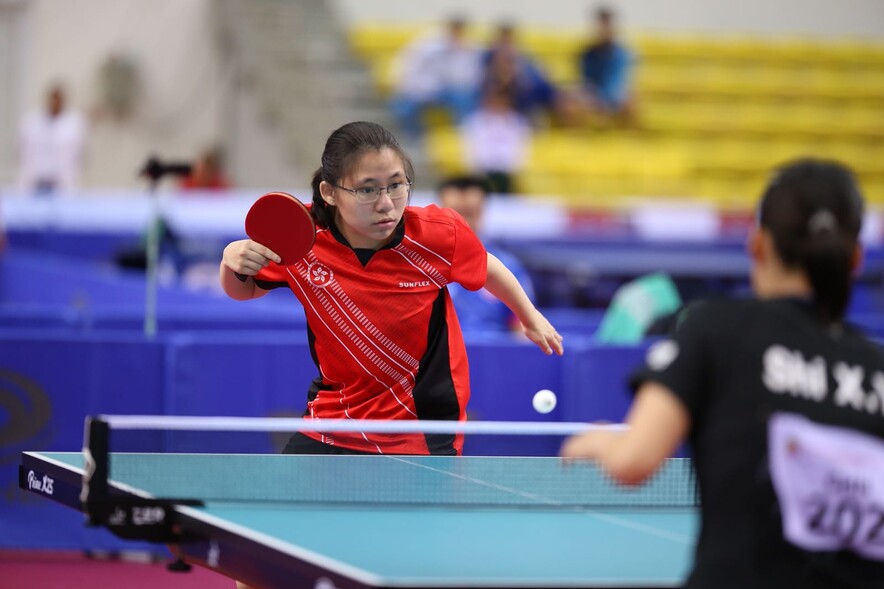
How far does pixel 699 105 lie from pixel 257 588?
1567cm

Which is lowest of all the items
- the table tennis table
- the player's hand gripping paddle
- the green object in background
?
the table tennis table

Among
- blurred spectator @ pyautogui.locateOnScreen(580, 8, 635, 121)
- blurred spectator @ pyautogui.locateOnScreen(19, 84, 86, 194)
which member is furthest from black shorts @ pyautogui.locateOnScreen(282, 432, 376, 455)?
blurred spectator @ pyautogui.locateOnScreen(19, 84, 86, 194)

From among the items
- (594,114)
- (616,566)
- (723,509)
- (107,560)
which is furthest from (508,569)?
(594,114)

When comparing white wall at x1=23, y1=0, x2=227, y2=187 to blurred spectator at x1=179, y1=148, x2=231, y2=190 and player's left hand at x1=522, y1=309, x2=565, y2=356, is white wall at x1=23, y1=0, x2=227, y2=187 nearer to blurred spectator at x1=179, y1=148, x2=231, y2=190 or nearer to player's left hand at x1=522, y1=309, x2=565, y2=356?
blurred spectator at x1=179, y1=148, x2=231, y2=190

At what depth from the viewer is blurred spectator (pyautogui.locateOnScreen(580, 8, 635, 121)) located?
16.4 m

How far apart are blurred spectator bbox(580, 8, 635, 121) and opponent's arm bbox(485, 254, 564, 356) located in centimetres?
1265

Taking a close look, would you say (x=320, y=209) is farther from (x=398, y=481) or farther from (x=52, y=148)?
(x=52, y=148)

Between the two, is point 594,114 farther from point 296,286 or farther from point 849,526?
point 849,526

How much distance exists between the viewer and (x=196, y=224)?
13.9 meters

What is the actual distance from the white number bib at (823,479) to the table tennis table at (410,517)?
0.37 meters

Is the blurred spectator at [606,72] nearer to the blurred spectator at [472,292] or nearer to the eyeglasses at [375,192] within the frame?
the blurred spectator at [472,292]

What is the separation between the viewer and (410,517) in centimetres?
329

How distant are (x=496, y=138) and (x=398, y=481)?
1211cm

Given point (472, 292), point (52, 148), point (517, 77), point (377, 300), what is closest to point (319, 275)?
point (377, 300)
